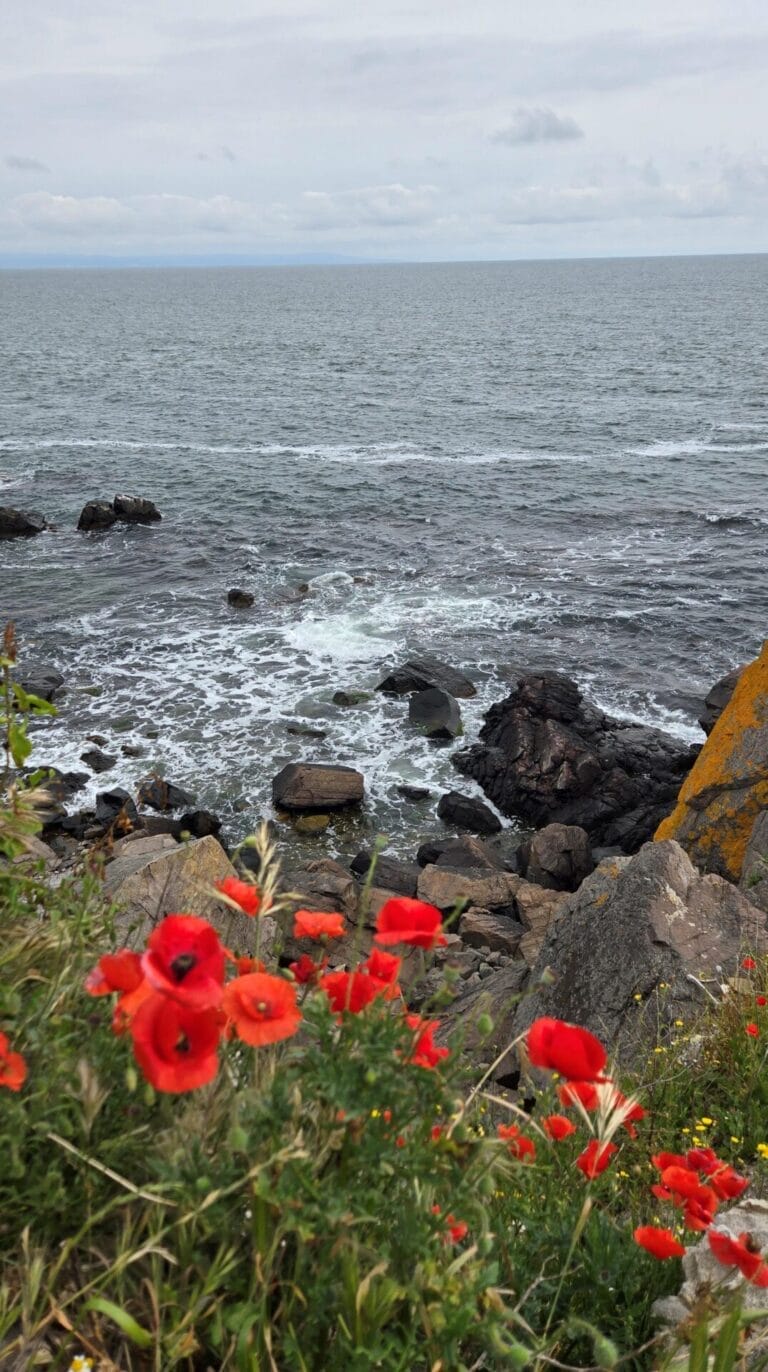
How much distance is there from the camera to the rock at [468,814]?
19486 mm

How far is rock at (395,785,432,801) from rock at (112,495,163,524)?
884 inches

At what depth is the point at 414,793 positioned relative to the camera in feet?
66.8

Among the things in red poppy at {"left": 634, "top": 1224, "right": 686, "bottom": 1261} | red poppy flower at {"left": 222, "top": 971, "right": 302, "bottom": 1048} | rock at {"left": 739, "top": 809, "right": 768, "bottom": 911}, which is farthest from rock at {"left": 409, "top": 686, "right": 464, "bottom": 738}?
red poppy flower at {"left": 222, "top": 971, "right": 302, "bottom": 1048}

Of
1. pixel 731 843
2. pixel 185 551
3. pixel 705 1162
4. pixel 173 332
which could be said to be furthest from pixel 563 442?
pixel 173 332

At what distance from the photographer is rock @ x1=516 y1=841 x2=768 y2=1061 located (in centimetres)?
730

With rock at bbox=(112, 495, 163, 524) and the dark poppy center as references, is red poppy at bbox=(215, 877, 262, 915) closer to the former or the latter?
the dark poppy center

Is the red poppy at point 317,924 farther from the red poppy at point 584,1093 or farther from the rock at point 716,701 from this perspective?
the rock at point 716,701

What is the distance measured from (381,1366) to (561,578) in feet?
102

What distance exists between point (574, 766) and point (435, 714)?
4200 millimetres

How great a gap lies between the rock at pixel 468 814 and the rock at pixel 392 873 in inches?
76.8

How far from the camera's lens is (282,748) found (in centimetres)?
2191

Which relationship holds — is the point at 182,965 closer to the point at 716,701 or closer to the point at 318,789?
the point at 318,789

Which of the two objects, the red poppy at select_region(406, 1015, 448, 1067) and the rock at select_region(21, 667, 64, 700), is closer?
the red poppy at select_region(406, 1015, 448, 1067)

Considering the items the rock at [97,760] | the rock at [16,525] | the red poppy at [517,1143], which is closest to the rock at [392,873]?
the rock at [97,760]
